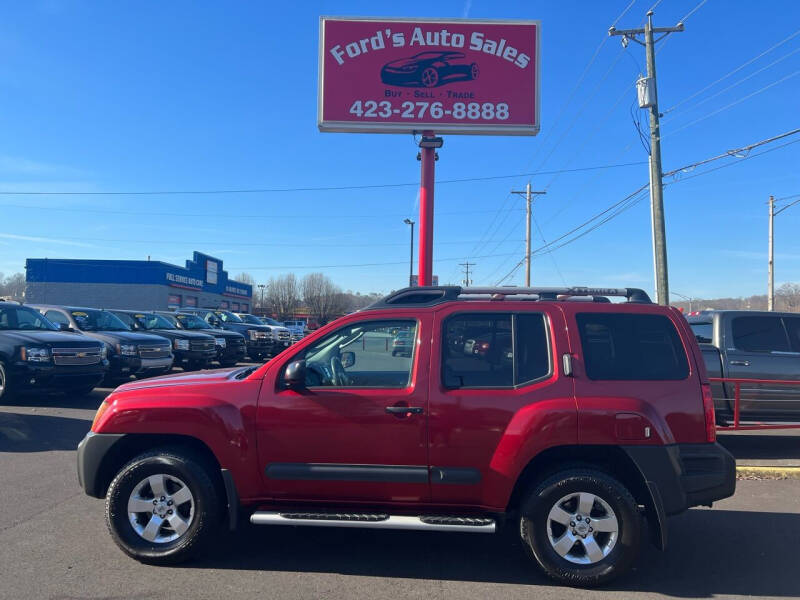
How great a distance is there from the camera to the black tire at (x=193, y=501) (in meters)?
4.44

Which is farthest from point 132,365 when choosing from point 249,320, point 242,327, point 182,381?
point 249,320

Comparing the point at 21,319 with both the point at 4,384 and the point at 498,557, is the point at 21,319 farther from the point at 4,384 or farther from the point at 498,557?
the point at 498,557

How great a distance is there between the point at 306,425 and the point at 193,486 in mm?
914

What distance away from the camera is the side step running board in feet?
13.9

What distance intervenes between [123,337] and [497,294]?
1102cm

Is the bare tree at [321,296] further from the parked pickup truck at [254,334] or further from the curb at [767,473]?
the curb at [767,473]

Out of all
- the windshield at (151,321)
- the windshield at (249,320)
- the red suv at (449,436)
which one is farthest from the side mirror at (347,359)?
the windshield at (249,320)

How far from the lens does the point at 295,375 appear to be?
14.4 ft

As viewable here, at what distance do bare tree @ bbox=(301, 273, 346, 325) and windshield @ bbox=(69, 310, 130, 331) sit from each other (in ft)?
164

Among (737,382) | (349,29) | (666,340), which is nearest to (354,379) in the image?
(666,340)

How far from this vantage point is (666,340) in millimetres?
4527

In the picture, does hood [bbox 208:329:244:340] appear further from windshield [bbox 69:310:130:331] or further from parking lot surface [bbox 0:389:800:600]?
parking lot surface [bbox 0:389:800:600]

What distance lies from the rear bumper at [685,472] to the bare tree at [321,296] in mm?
61561

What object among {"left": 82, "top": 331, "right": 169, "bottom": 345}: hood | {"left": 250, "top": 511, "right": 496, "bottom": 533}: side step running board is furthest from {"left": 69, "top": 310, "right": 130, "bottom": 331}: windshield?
{"left": 250, "top": 511, "right": 496, "bottom": 533}: side step running board
